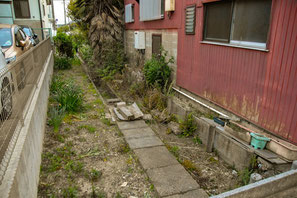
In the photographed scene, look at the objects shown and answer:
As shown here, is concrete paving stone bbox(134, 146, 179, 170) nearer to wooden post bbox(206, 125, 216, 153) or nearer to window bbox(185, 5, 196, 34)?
wooden post bbox(206, 125, 216, 153)

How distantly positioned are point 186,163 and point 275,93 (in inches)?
76.8

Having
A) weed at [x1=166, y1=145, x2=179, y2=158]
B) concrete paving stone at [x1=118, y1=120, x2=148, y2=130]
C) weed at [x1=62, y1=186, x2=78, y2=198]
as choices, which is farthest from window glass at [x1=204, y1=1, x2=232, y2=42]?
weed at [x1=62, y1=186, x2=78, y2=198]

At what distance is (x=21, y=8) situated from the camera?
17016mm

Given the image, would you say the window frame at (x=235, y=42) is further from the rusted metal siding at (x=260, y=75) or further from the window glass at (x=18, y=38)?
the window glass at (x=18, y=38)

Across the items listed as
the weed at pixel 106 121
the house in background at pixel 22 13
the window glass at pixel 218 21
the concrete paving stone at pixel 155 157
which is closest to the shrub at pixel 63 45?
the house in background at pixel 22 13

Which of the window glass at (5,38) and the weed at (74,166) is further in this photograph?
the window glass at (5,38)

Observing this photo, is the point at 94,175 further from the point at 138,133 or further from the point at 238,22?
the point at 238,22

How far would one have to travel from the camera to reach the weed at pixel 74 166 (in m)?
3.91

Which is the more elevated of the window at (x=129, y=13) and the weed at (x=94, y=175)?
the window at (x=129, y=13)

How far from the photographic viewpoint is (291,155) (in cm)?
349

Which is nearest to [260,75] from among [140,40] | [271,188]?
[271,188]

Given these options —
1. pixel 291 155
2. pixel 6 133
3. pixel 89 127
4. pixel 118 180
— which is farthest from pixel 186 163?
pixel 6 133

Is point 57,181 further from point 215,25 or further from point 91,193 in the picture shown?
point 215,25

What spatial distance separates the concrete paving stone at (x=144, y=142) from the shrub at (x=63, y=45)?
11515mm
